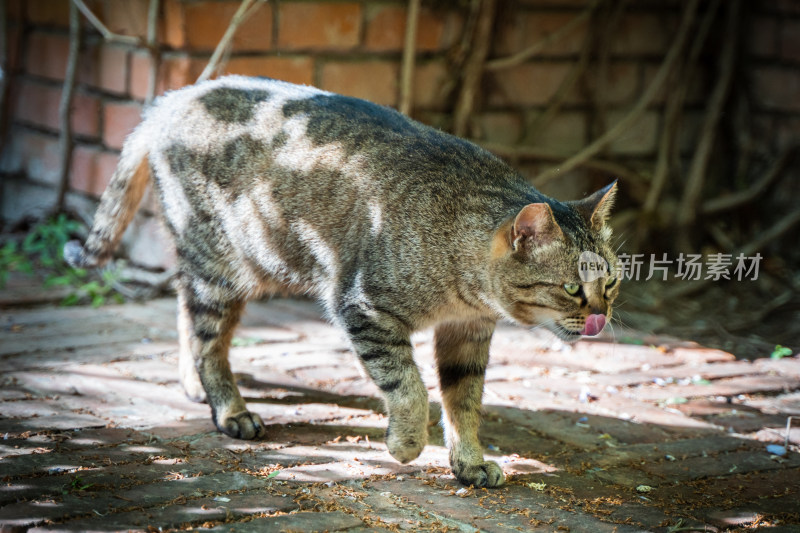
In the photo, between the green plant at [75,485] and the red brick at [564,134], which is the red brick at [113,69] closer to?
the red brick at [564,134]

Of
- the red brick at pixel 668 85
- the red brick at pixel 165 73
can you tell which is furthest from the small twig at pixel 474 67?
the red brick at pixel 165 73

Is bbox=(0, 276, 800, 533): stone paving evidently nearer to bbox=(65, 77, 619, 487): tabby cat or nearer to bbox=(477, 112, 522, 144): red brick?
bbox=(65, 77, 619, 487): tabby cat

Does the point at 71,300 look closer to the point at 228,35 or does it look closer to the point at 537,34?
the point at 228,35

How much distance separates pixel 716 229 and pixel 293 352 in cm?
347

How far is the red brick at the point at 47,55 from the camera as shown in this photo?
6352 millimetres

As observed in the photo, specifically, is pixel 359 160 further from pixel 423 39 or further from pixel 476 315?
pixel 423 39

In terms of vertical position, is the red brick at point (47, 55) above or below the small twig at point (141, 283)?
above

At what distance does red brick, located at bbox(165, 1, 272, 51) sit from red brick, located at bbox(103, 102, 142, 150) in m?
0.54

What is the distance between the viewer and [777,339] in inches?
217

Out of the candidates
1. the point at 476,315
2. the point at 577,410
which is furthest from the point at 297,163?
the point at 577,410

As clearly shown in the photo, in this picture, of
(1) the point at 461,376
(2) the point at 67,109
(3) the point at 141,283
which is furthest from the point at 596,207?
(2) the point at 67,109

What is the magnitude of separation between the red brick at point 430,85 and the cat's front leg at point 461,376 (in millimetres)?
2794

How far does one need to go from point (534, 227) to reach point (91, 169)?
3825 mm

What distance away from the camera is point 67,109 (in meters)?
6.11
